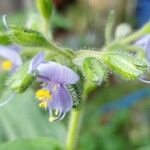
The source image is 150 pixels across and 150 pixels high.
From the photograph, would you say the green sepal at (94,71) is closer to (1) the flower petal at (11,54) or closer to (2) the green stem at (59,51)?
(2) the green stem at (59,51)

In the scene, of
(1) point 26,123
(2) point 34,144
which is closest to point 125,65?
(2) point 34,144

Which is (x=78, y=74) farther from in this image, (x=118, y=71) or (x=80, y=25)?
(x=80, y=25)

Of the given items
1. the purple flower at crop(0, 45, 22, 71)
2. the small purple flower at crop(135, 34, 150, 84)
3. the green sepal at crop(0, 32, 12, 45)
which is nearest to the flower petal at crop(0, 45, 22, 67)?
the purple flower at crop(0, 45, 22, 71)

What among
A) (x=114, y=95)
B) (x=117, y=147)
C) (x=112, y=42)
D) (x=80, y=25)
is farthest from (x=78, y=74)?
(x=80, y=25)

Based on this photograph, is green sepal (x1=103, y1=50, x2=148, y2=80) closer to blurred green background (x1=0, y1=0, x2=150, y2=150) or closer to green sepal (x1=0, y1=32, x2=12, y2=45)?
blurred green background (x1=0, y1=0, x2=150, y2=150)

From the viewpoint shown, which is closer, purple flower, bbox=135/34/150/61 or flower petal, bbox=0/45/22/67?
flower petal, bbox=0/45/22/67
